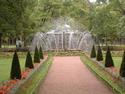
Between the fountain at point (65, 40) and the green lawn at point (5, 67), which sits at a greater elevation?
the fountain at point (65, 40)

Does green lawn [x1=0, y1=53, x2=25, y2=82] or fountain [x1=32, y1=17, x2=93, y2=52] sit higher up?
fountain [x1=32, y1=17, x2=93, y2=52]

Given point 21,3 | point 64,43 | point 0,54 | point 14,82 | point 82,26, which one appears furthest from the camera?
point 82,26

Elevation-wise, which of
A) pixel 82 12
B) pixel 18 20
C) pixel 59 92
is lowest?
pixel 59 92

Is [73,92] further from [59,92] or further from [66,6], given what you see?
[66,6]

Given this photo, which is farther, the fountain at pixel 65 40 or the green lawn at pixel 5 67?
the fountain at pixel 65 40

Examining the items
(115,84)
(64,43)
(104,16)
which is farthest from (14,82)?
(64,43)

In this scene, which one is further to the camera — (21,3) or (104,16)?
(104,16)

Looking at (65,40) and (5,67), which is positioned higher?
(65,40)

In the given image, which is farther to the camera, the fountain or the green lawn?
the fountain

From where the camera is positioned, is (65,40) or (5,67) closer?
(5,67)

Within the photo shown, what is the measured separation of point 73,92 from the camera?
13227mm

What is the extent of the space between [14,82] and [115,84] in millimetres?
3949

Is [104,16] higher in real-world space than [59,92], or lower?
higher

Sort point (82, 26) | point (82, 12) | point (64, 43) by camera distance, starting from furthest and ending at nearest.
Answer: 1. point (82, 26)
2. point (82, 12)
3. point (64, 43)
